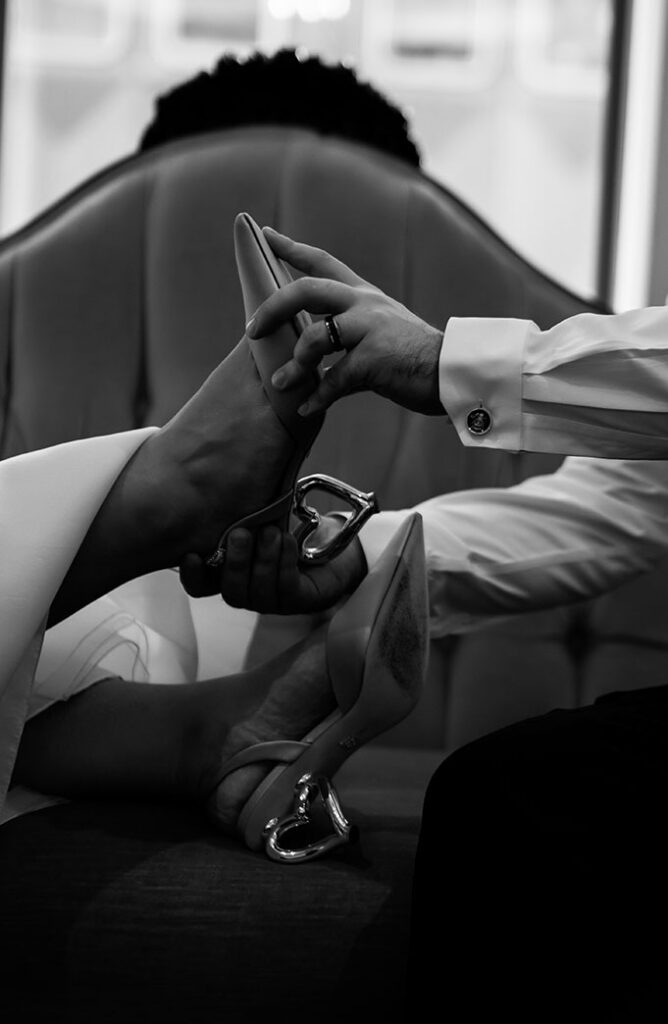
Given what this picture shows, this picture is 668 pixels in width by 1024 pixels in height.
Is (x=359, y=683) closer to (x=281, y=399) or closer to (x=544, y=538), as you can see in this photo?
(x=281, y=399)

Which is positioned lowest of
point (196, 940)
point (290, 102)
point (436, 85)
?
point (196, 940)

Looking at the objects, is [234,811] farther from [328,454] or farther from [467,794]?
A: [328,454]

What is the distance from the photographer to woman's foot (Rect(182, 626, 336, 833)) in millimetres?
774

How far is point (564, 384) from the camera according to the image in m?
0.67

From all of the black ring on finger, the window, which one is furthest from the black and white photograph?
the window

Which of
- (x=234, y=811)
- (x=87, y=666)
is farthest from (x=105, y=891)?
(x=87, y=666)

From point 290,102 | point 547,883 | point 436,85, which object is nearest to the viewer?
point 547,883

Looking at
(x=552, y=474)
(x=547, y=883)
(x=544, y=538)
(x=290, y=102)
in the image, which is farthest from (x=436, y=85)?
(x=547, y=883)

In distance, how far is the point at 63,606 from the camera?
781 mm

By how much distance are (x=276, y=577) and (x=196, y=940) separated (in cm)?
25

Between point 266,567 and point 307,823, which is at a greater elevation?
point 266,567

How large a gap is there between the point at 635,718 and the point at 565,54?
70.0 inches

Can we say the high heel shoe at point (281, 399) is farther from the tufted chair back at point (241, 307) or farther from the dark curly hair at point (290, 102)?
the dark curly hair at point (290, 102)

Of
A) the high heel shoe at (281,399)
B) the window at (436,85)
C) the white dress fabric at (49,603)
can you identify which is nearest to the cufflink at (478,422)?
the high heel shoe at (281,399)
